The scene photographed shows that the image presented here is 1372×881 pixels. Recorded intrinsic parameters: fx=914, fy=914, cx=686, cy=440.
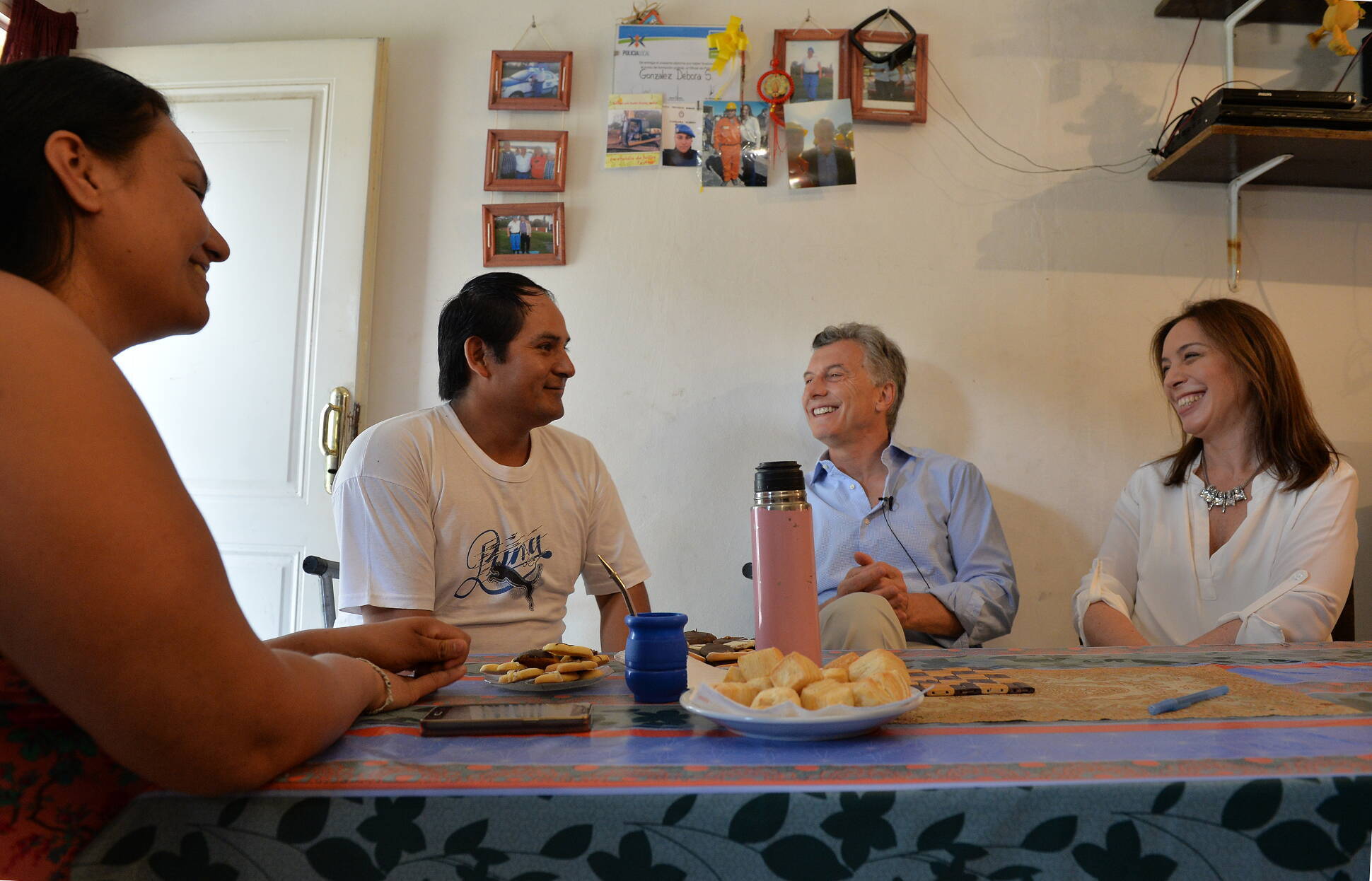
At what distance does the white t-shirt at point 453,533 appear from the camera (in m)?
1.50

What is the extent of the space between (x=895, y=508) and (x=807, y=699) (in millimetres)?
1467

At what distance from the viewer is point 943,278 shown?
7.79 feet

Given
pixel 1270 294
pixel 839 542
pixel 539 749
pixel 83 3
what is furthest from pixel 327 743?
pixel 83 3

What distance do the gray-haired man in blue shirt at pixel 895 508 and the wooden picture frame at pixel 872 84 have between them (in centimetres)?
56

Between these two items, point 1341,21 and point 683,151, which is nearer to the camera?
point 1341,21

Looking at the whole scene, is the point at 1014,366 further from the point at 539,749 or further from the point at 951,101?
the point at 539,749

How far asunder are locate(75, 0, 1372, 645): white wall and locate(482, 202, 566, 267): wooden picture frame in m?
0.04

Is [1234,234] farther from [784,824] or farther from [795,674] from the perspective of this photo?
[784,824]

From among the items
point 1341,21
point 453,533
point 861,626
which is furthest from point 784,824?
point 1341,21

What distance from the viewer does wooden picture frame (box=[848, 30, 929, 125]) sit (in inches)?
93.7

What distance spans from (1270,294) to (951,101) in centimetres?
95

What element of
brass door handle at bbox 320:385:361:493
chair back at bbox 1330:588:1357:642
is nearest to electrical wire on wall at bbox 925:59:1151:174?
chair back at bbox 1330:588:1357:642

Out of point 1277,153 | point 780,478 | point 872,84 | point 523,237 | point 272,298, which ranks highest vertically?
point 872,84

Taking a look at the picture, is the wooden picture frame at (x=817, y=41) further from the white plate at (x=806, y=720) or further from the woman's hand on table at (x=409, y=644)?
the white plate at (x=806, y=720)
